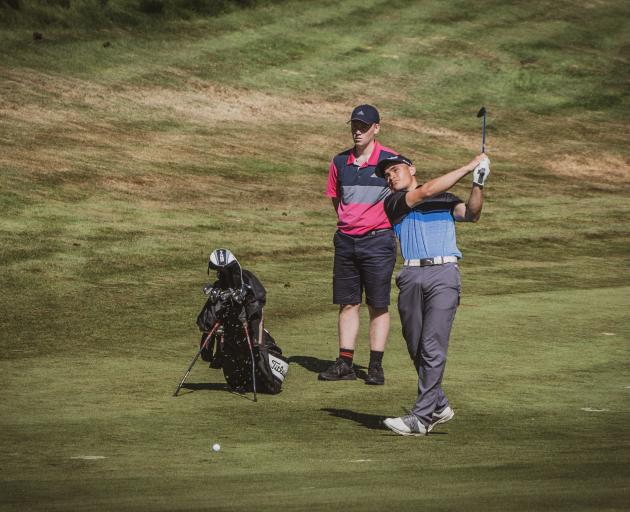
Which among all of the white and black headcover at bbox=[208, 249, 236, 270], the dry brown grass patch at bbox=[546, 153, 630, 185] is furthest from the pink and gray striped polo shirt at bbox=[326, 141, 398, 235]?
the dry brown grass patch at bbox=[546, 153, 630, 185]

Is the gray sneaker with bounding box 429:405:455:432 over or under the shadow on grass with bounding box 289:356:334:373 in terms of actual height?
over

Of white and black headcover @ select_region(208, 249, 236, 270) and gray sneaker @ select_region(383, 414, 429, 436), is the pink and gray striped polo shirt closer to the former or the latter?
white and black headcover @ select_region(208, 249, 236, 270)

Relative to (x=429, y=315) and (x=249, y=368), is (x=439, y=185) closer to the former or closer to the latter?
(x=429, y=315)

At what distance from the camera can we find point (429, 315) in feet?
32.1

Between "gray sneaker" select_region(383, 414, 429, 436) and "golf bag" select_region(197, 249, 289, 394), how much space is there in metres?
1.99

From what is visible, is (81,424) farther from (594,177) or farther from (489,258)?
(594,177)

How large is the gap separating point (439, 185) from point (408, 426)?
5.74 ft

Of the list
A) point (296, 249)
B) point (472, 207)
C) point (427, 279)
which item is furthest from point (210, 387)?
point (296, 249)

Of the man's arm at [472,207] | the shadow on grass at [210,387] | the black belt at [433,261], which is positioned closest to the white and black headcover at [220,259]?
the shadow on grass at [210,387]

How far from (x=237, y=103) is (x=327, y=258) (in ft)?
41.7

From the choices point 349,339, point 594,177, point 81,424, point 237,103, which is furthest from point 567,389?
point 237,103

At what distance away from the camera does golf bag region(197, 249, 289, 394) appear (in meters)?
11.6

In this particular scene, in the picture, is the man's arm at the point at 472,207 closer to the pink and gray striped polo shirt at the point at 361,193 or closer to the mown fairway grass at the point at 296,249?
the mown fairway grass at the point at 296,249

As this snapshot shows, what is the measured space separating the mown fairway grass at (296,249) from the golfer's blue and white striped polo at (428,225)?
1.33m
